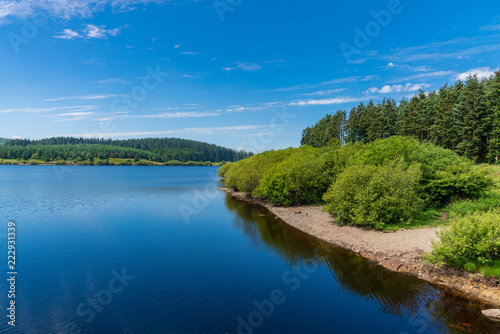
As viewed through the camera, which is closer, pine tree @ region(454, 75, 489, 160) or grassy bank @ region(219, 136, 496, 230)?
grassy bank @ region(219, 136, 496, 230)

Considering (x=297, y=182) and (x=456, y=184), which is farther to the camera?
(x=297, y=182)

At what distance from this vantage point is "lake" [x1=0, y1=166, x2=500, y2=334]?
58.5 ft

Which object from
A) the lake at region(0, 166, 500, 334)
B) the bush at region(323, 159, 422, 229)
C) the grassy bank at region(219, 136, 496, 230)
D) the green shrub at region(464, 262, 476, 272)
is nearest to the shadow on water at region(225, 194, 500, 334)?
the lake at region(0, 166, 500, 334)

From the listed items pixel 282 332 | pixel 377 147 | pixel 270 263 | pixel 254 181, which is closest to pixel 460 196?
pixel 377 147

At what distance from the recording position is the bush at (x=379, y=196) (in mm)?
35969

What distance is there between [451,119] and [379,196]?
138 ft

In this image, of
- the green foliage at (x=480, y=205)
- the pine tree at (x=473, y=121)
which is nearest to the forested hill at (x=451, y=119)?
the pine tree at (x=473, y=121)

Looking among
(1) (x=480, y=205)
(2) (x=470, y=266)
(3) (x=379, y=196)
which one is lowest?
Answer: (2) (x=470, y=266)

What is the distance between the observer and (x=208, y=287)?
74.9ft

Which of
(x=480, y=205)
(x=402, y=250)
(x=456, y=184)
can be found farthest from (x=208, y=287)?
(x=456, y=184)

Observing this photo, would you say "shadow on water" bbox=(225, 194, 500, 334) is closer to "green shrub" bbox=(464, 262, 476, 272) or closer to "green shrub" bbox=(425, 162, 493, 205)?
"green shrub" bbox=(464, 262, 476, 272)

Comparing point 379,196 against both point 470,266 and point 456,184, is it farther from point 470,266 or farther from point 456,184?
point 470,266

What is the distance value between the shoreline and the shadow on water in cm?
99

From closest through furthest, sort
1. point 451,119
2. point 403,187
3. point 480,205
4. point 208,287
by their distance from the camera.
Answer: point 208,287 < point 480,205 < point 403,187 < point 451,119
